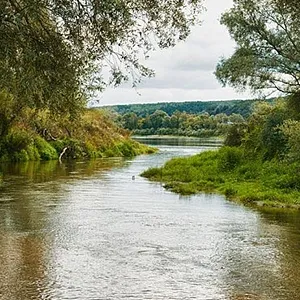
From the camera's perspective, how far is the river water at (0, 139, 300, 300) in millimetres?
11041

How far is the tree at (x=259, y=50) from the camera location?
28594mm

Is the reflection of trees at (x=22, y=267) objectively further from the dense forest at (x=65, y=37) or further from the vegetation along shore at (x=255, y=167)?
the vegetation along shore at (x=255, y=167)

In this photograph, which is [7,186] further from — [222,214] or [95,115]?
[95,115]

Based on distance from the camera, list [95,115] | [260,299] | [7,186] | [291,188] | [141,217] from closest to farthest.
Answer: [260,299] → [141,217] → [291,188] → [7,186] → [95,115]

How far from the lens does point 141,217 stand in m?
20.5

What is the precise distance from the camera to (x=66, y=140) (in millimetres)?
58781

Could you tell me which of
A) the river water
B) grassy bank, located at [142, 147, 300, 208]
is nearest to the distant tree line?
grassy bank, located at [142, 147, 300, 208]

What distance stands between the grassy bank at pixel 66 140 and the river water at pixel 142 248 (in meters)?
18.9

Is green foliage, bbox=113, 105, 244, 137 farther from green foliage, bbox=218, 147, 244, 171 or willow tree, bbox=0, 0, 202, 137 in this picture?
willow tree, bbox=0, 0, 202, 137

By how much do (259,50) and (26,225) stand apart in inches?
679

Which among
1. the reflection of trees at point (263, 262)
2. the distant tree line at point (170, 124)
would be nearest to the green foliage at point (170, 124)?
the distant tree line at point (170, 124)

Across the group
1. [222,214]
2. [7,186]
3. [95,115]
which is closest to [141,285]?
[222,214]

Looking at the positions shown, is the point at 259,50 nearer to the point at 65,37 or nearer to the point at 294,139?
the point at 294,139

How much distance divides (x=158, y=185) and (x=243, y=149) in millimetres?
8713
